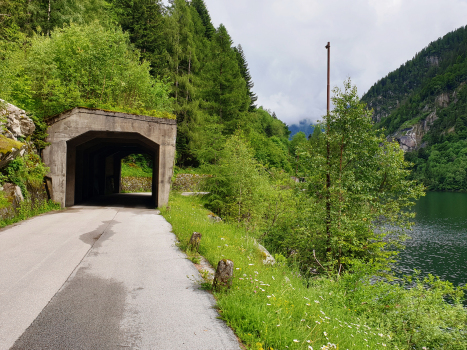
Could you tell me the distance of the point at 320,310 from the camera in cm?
434

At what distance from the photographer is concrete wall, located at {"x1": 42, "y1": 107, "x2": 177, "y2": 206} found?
13.7 metres

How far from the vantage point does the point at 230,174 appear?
17.9 m

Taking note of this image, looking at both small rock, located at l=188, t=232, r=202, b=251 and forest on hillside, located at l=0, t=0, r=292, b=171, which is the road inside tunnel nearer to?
forest on hillside, located at l=0, t=0, r=292, b=171

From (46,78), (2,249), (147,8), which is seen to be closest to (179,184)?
(46,78)

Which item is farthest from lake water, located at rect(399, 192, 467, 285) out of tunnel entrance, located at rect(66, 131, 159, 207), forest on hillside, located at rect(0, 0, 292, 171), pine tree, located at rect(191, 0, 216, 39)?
pine tree, located at rect(191, 0, 216, 39)

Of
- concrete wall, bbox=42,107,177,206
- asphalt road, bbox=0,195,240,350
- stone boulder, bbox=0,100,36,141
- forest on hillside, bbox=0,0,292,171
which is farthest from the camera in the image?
forest on hillside, bbox=0,0,292,171

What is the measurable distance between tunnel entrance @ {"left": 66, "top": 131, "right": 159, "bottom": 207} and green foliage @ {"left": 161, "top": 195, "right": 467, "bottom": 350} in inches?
333

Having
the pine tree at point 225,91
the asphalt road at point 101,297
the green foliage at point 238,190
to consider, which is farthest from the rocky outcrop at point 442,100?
the asphalt road at point 101,297

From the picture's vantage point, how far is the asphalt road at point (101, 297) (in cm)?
332

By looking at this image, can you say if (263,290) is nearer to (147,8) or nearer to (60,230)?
(60,230)

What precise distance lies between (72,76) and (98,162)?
939 centimetres

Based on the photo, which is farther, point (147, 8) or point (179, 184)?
point (147, 8)

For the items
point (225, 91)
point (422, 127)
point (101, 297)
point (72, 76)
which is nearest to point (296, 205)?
point (101, 297)

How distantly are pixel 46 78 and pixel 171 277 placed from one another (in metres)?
15.3
